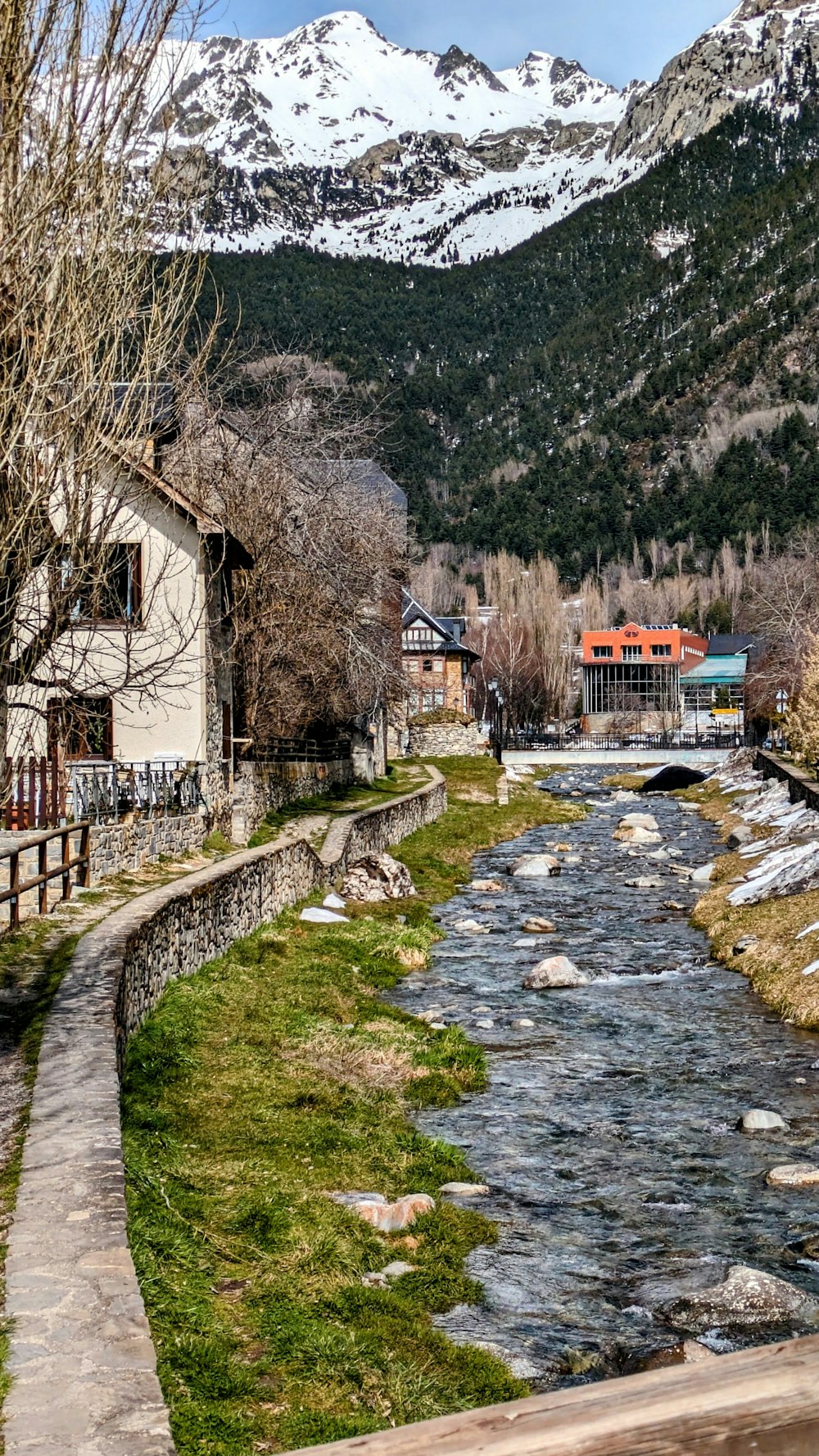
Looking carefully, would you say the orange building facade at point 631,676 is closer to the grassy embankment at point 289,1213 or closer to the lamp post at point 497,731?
the lamp post at point 497,731

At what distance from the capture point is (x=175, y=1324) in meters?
6.20

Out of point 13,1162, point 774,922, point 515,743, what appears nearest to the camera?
point 13,1162

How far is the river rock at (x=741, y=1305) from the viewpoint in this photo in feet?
24.5

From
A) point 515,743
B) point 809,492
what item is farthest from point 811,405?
point 515,743

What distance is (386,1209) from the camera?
8.81 m

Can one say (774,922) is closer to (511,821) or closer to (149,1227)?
(149,1227)

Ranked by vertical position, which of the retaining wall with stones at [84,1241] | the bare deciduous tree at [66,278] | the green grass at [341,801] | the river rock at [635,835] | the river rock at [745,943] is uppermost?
the bare deciduous tree at [66,278]

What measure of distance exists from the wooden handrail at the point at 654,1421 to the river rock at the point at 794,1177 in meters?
7.79

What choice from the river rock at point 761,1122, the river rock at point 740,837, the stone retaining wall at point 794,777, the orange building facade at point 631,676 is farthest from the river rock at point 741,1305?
the orange building facade at point 631,676

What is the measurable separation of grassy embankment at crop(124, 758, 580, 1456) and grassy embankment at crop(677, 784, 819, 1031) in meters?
4.33

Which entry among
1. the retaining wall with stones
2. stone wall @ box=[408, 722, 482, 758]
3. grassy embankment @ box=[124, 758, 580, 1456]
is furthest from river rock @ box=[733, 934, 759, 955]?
stone wall @ box=[408, 722, 482, 758]

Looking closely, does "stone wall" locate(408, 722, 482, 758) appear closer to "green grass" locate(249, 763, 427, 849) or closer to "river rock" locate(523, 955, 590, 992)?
"green grass" locate(249, 763, 427, 849)

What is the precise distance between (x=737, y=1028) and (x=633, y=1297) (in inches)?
285

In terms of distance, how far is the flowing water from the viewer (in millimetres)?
7781
